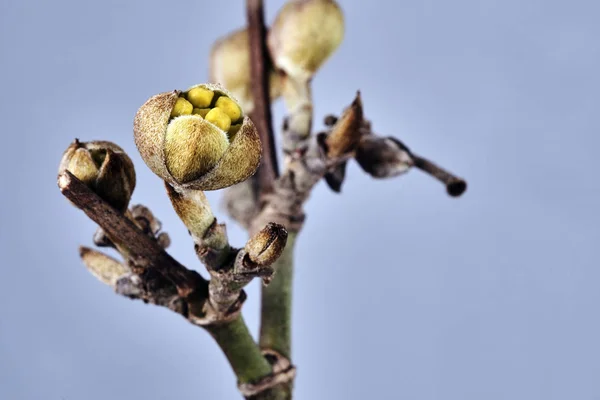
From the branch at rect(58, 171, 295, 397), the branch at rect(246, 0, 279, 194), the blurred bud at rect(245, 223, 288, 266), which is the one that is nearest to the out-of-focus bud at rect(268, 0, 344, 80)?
the branch at rect(246, 0, 279, 194)

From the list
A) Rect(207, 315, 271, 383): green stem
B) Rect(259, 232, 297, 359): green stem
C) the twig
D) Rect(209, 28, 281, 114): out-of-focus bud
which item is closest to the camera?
the twig

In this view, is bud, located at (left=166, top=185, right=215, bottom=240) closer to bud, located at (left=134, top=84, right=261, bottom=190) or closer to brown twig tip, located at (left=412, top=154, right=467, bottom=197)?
bud, located at (left=134, top=84, right=261, bottom=190)

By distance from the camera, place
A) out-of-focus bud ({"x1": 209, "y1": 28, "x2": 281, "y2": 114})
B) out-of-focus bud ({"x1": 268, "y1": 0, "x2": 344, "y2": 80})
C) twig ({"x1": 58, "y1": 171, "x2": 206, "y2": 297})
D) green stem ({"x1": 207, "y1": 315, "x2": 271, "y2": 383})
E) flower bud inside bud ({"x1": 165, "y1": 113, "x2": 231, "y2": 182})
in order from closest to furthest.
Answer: flower bud inside bud ({"x1": 165, "y1": 113, "x2": 231, "y2": 182})
twig ({"x1": 58, "y1": 171, "x2": 206, "y2": 297})
green stem ({"x1": 207, "y1": 315, "x2": 271, "y2": 383})
out-of-focus bud ({"x1": 268, "y1": 0, "x2": 344, "y2": 80})
out-of-focus bud ({"x1": 209, "y1": 28, "x2": 281, "y2": 114})

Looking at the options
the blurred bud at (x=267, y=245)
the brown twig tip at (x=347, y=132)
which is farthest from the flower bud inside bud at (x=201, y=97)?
the brown twig tip at (x=347, y=132)

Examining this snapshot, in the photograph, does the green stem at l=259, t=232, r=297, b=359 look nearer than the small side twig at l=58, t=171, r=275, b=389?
No

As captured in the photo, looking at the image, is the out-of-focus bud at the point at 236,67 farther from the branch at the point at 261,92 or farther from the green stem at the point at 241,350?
the green stem at the point at 241,350

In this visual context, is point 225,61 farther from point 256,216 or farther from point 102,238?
point 102,238
